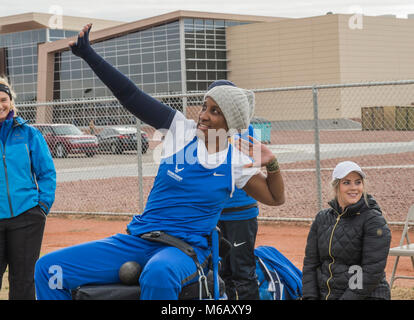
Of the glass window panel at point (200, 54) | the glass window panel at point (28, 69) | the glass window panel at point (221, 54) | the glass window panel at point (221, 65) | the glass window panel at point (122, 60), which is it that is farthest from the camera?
the glass window panel at point (28, 69)

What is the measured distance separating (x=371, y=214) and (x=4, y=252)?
248cm

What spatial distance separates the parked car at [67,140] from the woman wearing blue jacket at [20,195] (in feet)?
40.4

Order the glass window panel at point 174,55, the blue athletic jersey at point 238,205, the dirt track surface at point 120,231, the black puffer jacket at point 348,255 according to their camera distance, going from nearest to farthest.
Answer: the black puffer jacket at point 348,255, the blue athletic jersey at point 238,205, the dirt track surface at point 120,231, the glass window panel at point 174,55

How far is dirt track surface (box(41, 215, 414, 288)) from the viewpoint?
23.8 ft

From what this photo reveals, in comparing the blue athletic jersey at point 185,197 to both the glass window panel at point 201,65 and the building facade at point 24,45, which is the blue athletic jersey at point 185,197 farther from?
the building facade at point 24,45

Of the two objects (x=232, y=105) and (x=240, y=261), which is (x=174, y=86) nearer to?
(x=240, y=261)

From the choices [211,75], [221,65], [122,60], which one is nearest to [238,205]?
[122,60]

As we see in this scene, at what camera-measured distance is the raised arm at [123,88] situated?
2678 mm

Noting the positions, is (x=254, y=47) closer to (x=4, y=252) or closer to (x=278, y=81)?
(x=278, y=81)

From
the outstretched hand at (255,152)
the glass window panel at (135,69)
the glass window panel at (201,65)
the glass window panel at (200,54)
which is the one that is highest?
the glass window panel at (200,54)

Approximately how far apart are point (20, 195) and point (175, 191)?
1.89m

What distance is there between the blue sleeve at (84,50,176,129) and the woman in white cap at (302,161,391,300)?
1.69 m

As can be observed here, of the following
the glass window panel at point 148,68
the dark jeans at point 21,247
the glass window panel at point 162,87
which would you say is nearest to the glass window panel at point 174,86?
the glass window panel at point 162,87

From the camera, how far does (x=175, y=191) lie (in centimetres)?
270
